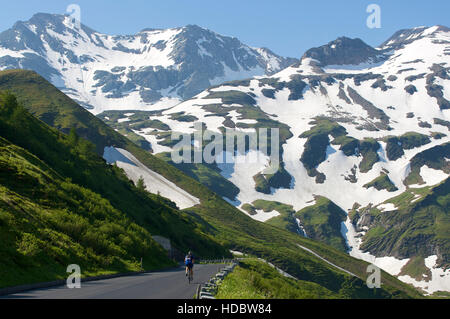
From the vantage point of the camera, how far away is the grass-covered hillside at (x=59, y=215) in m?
33.6

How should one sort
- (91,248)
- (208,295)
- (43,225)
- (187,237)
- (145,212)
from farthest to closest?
(187,237), (145,212), (91,248), (43,225), (208,295)

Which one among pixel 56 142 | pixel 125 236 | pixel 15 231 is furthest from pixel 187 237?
pixel 15 231

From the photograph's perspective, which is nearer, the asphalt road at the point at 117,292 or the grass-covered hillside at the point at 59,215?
the asphalt road at the point at 117,292

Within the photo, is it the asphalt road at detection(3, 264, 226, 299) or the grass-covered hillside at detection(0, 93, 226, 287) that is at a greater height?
the grass-covered hillside at detection(0, 93, 226, 287)

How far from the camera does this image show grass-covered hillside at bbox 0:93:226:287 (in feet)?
110

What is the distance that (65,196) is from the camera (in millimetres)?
56500

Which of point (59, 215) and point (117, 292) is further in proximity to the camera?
point (59, 215)

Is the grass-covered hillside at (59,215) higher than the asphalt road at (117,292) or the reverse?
higher

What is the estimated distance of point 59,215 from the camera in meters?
48.0

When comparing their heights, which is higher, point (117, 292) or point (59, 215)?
point (59, 215)

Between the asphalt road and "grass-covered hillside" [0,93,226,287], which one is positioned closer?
the asphalt road
